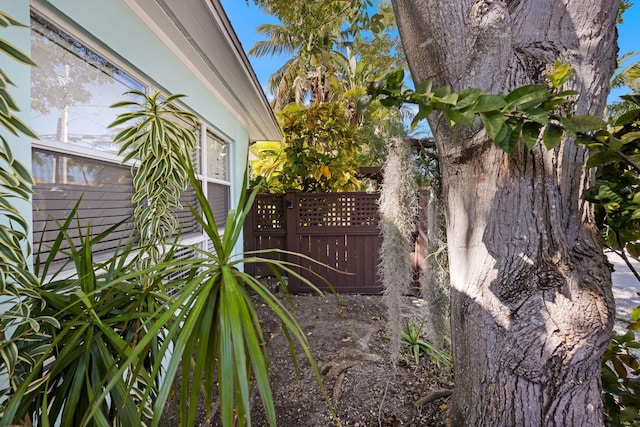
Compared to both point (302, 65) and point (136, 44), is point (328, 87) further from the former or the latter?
point (136, 44)

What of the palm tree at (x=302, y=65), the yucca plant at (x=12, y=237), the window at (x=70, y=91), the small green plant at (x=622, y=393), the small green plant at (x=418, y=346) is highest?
the palm tree at (x=302, y=65)

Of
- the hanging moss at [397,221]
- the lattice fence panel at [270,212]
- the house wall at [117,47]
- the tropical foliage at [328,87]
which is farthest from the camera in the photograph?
the lattice fence panel at [270,212]

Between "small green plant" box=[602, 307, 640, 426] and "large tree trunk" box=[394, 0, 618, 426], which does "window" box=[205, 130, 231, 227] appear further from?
"small green plant" box=[602, 307, 640, 426]

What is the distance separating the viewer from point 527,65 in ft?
3.10

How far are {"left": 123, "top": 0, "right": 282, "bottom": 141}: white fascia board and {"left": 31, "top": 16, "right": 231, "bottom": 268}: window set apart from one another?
0.45 m

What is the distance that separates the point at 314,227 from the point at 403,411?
118 inches

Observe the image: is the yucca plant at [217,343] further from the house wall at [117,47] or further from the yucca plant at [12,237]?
the house wall at [117,47]

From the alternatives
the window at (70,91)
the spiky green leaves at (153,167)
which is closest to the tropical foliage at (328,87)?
the spiky green leaves at (153,167)

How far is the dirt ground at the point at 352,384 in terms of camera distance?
5.67 ft

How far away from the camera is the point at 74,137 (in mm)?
1519

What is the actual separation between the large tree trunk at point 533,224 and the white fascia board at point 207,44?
1.62 meters

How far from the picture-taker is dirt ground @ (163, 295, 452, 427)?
1729mm

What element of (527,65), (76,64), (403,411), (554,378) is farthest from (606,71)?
(76,64)

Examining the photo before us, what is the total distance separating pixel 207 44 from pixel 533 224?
255 cm
